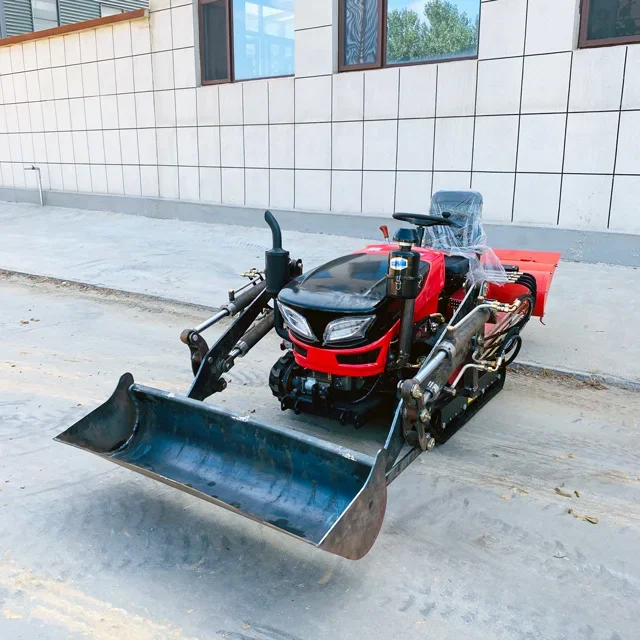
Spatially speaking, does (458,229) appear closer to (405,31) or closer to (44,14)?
(405,31)

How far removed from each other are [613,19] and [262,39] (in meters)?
5.00

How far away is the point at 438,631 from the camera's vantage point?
85.3 inches

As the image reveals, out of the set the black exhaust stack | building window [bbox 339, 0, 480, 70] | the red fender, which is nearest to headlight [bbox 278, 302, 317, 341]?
the black exhaust stack

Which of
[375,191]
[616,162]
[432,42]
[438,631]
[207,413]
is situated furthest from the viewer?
[375,191]

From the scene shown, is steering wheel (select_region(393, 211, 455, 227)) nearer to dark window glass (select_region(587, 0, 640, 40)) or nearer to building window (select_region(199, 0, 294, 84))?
dark window glass (select_region(587, 0, 640, 40))

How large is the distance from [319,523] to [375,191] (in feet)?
22.0

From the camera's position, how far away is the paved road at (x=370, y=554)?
2.21 meters

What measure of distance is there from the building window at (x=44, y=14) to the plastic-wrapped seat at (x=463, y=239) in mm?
15935

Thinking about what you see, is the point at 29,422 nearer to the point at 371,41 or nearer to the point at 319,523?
the point at 319,523

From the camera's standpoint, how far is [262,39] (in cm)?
962

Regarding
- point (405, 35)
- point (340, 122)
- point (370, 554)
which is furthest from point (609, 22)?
point (370, 554)

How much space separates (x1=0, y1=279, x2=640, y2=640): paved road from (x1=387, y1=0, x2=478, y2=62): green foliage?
549cm

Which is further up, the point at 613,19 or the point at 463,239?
the point at 613,19

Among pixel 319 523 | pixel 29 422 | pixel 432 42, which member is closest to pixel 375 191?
pixel 432 42
